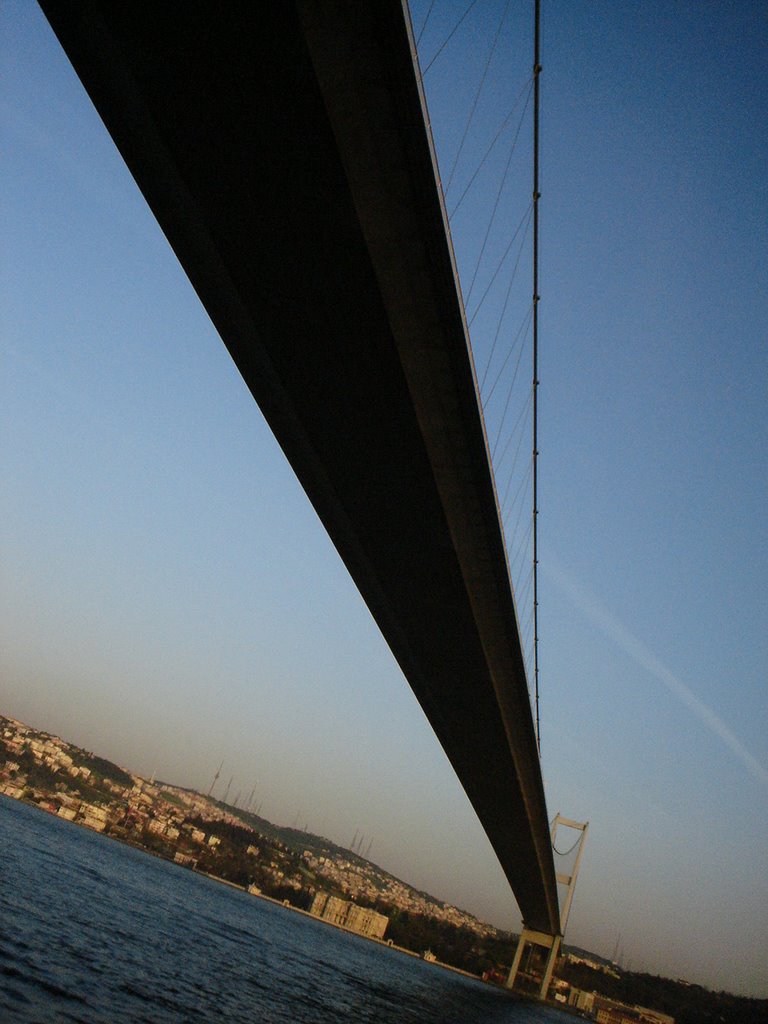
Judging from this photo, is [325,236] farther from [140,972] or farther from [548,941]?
[548,941]

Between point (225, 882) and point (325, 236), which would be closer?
point (325, 236)

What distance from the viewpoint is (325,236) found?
20.8 feet

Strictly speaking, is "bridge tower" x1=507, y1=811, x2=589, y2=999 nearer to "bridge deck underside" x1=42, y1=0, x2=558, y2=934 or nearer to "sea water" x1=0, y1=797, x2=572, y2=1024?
"sea water" x1=0, y1=797, x2=572, y2=1024

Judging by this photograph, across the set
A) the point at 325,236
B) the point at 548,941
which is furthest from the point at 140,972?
the point at 548,941

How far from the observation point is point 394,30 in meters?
4.54

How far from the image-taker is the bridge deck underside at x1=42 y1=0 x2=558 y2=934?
502 cm

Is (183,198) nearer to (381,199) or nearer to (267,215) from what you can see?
(267,215)

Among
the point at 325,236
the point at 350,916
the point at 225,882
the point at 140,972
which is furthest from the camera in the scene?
the point at 225,882

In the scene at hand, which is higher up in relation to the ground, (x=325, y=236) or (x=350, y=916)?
(x=325, y=236)

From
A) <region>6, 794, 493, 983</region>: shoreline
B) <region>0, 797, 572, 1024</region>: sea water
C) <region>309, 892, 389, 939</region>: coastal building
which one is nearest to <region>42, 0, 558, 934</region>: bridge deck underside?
<region>0, 797, 572, 1024</region>: sea water

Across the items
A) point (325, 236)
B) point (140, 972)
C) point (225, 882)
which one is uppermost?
point (325, 236)

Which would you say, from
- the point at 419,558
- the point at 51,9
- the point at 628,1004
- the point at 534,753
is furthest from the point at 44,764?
the point at 51,9

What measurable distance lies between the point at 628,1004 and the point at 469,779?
79.7 metres

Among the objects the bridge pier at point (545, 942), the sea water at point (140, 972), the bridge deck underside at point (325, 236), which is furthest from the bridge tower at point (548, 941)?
the bridge deck underside at point (325, 236)
